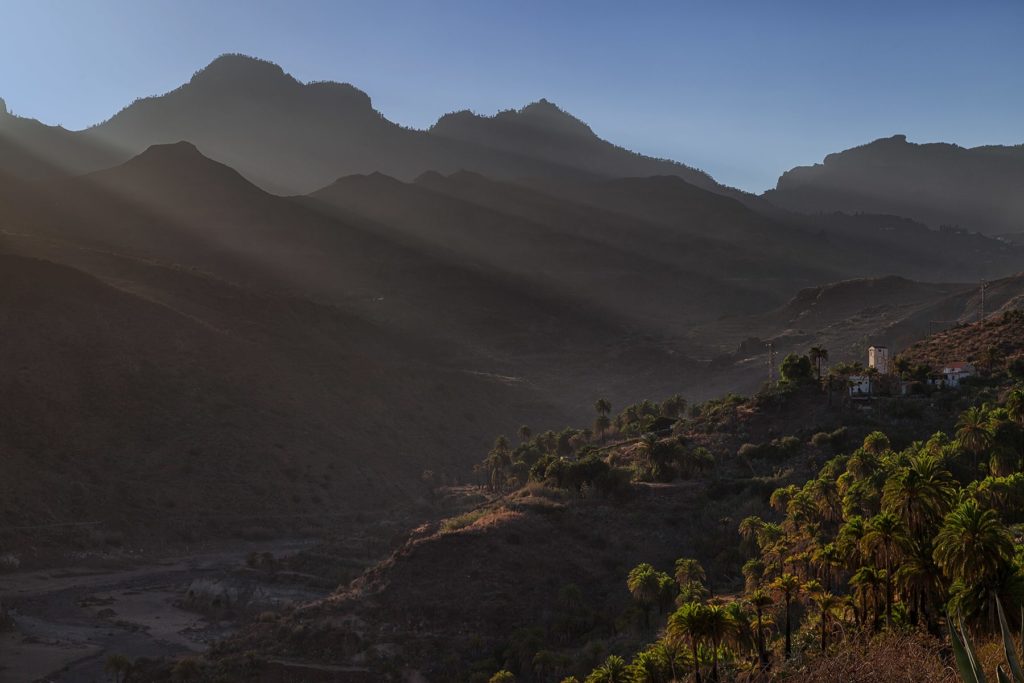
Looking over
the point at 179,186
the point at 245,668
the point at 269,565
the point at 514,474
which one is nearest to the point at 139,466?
the point at 269,565

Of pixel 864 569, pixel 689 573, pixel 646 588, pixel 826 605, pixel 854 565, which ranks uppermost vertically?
pixel 864 569

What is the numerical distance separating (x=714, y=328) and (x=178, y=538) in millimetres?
130102

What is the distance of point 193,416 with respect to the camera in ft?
266

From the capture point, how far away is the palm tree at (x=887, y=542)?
2641 centimetres

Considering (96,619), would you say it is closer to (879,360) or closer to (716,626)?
(716,626)

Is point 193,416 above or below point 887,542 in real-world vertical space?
below

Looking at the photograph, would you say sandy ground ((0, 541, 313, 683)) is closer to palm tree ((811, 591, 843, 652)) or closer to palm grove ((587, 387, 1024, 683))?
palm grove ((587, 387, 1024, 683))

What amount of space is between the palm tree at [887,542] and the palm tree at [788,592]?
3418 mm

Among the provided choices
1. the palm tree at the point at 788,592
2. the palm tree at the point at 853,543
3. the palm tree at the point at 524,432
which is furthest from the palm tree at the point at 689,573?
the palm tree at the point at 524,432

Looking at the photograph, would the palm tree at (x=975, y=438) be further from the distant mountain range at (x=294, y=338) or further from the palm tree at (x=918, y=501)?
the distant mountain range at (x=294, y=338)

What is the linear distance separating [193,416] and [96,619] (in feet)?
109

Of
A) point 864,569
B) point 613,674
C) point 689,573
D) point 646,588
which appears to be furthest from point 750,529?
point 613,674

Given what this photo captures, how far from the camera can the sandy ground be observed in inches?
1699

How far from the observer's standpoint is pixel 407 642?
1613 inches
